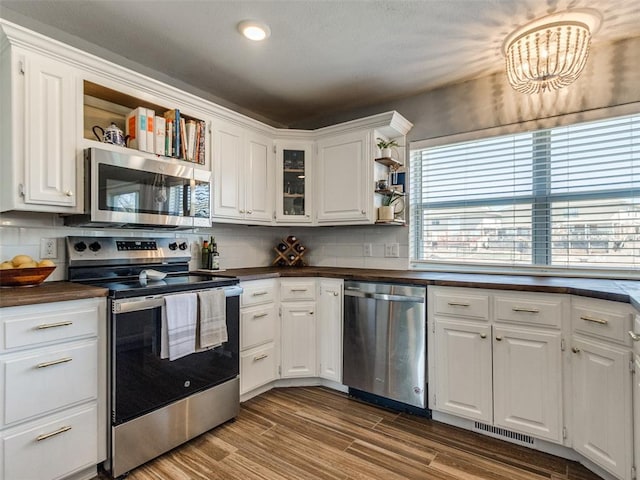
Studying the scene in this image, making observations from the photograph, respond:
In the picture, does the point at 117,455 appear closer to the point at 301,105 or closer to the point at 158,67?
the point at 158,67

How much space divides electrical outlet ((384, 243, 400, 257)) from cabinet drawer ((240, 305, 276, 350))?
3.71 ft

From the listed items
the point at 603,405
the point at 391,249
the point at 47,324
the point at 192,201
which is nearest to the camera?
the point at 47,324

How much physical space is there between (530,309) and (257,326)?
1.80m

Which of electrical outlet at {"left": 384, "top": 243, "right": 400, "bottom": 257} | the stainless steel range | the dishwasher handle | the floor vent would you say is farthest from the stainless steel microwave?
the floor vent

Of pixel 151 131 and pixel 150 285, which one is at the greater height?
pixel 151 131

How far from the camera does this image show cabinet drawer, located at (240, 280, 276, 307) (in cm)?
250

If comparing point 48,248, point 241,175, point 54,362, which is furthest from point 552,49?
point 48,248

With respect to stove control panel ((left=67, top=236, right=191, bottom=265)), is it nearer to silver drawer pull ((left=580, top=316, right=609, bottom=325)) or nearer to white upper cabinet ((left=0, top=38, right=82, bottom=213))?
white upper cabinet ((left=0, top=38, right=82, bottom=213))

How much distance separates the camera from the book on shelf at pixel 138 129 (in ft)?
7.09

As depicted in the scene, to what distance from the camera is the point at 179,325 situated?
190 cm

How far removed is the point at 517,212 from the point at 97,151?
2.85 m

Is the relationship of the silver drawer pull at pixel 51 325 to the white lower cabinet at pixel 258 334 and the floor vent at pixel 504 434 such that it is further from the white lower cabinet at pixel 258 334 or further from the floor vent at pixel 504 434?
the floor vent at pixel 504 434

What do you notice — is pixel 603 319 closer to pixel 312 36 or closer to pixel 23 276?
pixel 312 36

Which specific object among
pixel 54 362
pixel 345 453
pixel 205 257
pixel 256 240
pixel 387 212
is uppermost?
pixel 387 212
